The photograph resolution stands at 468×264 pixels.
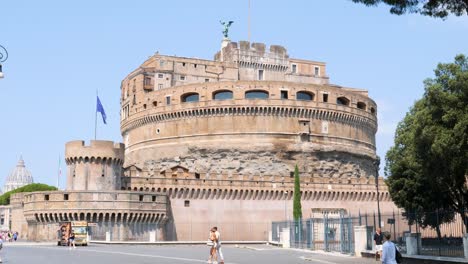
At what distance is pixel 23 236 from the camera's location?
158 feet

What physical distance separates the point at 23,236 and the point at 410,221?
3370cm

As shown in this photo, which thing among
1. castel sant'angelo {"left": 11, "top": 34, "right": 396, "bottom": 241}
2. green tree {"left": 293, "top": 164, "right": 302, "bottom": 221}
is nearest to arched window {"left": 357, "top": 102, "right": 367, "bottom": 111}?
castel sant'angelo {"left": 11, "top": 34, "right": 396, "bottom": 241}

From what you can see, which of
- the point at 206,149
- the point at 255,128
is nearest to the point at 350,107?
the point at 255,128

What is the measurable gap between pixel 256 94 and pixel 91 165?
22.1 m

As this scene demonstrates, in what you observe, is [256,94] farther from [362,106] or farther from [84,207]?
[84,207]

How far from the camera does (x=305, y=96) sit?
64312 mm

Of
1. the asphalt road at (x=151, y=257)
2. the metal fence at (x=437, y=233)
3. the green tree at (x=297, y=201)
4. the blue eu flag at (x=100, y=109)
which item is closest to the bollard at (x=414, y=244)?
the metal fence at (x=437, y=233)

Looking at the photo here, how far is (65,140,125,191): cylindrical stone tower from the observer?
45.8 metres

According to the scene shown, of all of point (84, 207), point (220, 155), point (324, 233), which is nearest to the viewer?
point (324, 233)

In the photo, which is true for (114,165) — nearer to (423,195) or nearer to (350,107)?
(423,195)

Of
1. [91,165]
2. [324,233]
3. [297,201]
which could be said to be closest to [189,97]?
[297,201]

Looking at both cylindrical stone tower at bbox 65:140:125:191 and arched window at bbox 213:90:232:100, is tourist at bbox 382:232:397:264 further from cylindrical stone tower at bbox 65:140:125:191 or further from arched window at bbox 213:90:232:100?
arched window at bbox 213:90:232:100

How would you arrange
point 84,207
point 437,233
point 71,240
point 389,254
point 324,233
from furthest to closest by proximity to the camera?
1. point 84,207
2. point 71,240
3. point 324,233
4. point 437,233
5. point 389,254

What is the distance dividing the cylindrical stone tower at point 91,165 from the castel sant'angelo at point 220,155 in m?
0.07
